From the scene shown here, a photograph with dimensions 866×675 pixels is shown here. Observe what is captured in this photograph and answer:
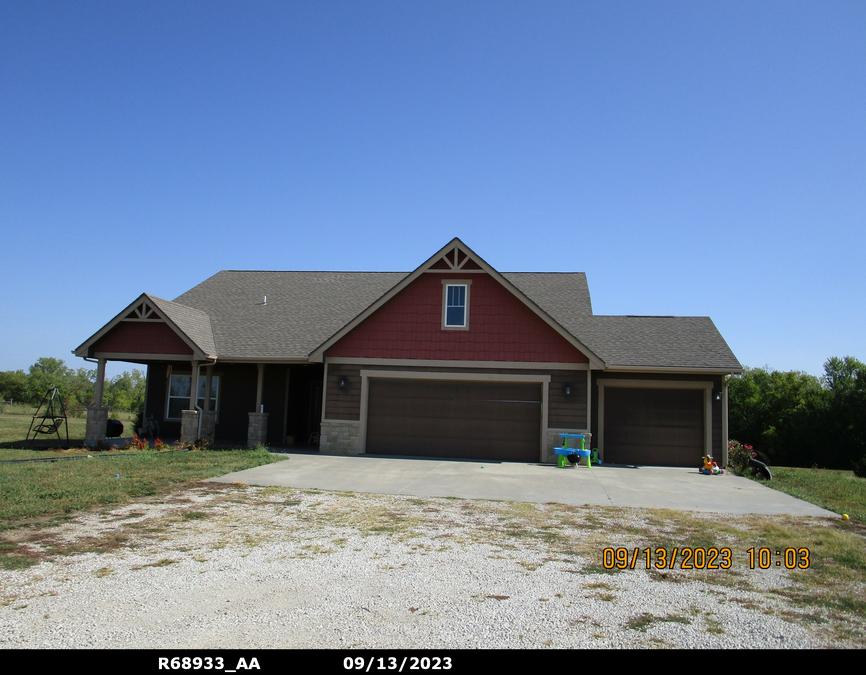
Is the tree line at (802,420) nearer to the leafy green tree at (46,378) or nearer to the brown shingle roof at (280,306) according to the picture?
the brown shingle roof at (280,306)

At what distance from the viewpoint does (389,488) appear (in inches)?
481

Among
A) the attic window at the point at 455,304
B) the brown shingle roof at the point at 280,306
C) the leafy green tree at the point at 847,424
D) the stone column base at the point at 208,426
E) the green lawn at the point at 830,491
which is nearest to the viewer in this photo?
the green lawn at the point at 830,491

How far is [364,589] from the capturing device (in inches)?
231


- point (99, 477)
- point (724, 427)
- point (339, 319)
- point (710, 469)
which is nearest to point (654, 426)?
point (724, 427)

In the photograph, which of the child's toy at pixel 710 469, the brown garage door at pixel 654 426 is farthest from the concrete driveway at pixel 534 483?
the brown garage door at pixel 654 426

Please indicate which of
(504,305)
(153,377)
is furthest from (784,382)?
(153,377)

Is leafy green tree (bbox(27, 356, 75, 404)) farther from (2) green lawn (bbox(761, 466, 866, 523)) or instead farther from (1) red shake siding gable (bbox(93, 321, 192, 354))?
(2) green lawn (bbox(761, 466, 866, 523))

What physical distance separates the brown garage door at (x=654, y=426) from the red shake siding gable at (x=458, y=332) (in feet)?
8.05

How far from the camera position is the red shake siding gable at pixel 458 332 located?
712 inches

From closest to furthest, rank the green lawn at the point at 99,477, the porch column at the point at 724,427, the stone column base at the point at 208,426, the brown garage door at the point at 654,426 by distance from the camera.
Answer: the green lawn at the point at 99,477
the porch column at the point at 724,427
the brown garage door at the point at 654,426
the stone column base at the point at 208,426

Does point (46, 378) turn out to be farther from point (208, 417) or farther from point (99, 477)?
point (99, 477)

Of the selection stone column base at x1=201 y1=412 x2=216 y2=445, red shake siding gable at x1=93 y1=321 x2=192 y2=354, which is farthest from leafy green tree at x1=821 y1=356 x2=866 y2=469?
red shake siding gable at x1=93 y1=321 x2=192 y2=354

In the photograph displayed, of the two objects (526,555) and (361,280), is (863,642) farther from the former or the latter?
(361,280)
